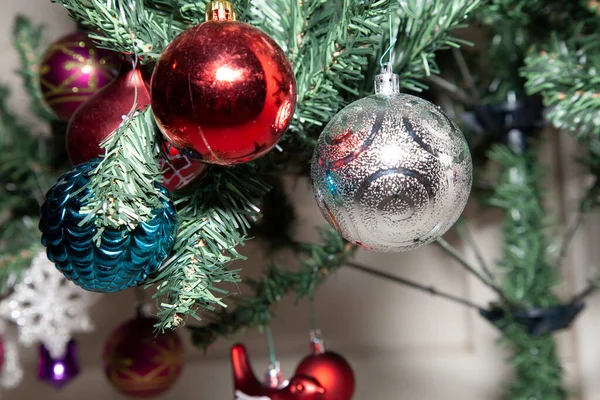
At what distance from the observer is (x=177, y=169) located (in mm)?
384

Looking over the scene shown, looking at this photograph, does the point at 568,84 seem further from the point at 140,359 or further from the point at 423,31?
the point at 140,359

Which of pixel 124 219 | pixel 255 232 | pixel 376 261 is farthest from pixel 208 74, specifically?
pixel 376 261

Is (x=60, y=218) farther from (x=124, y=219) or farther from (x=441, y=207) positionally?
(x=441, y=207)

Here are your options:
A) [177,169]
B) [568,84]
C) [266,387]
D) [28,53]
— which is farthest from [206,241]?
[28,53]

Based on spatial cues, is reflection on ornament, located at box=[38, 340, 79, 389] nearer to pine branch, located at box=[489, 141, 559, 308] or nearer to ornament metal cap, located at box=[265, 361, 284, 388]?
ornament metal cap, located at box=[265, 361, 284, 388]

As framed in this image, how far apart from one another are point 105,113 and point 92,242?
99 millimetres

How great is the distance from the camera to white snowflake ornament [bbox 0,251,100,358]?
61 centimetres

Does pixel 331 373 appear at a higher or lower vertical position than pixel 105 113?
lower

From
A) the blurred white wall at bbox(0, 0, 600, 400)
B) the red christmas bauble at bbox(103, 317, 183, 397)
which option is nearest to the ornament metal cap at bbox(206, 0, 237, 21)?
the red christmas bauble at bbox(103, 317, 183, 397)

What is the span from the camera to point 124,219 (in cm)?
31

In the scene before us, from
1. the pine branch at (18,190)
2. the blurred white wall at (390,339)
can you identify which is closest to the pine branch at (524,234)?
the blurred white wall at (390,339)

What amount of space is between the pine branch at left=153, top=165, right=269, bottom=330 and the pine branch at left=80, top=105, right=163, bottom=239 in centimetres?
4

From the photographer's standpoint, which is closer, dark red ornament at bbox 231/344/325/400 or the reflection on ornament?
dark red ornament at bbox 231/344/325/400

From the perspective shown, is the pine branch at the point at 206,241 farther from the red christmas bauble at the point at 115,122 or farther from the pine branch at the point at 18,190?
the pine branch at the point at 18,190
